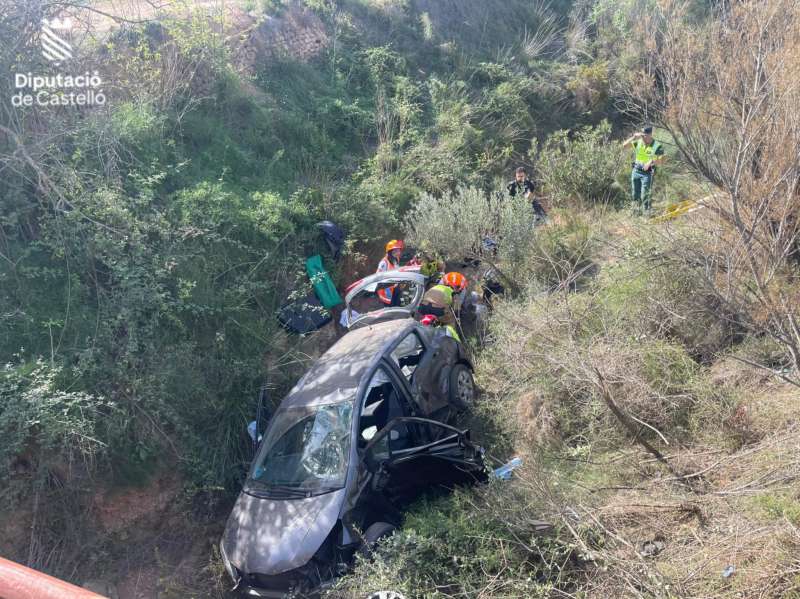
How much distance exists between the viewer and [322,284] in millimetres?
9031

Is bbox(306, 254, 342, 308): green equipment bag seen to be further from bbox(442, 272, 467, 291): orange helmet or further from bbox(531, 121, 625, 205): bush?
bbox(531, 121, 625, 205): bush

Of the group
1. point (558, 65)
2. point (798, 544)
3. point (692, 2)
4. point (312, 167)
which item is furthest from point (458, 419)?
point (558, 65)

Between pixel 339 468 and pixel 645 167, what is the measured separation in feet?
24.4

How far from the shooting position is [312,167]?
10.8 m

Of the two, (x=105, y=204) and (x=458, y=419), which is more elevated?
(x=105, y=204)

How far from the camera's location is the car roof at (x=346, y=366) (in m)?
5.64

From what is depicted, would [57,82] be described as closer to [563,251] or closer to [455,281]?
[455,281]

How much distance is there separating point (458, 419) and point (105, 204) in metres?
4.72

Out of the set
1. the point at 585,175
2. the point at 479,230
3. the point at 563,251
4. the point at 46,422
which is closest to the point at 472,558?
the point at 46,422

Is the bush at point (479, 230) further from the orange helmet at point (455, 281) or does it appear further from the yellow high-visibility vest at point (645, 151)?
the yellow high-visibility vest at point (645, 151)

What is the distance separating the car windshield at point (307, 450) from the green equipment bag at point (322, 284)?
10.9 ft

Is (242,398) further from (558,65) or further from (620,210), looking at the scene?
(558,65)

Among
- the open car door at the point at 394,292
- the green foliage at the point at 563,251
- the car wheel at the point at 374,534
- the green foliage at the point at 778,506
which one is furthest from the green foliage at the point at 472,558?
the green foliage at the point at 563,251

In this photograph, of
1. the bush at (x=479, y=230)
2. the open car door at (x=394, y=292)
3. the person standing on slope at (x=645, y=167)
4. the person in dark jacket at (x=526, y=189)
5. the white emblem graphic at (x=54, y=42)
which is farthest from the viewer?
the person in dark jacket at (x=526, y=189)
